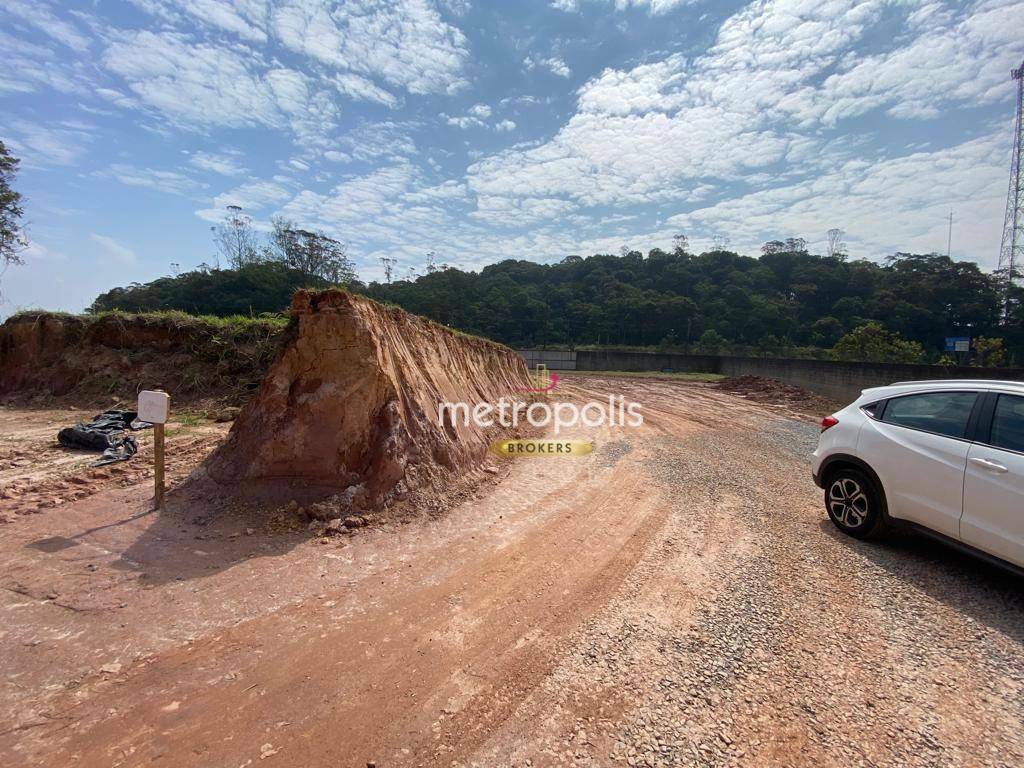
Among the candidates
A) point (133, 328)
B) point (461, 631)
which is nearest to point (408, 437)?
point (461, 631)

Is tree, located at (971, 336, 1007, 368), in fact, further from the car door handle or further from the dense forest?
the car door handle

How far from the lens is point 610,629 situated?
117 inches

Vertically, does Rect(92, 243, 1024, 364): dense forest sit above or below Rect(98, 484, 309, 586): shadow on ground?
above

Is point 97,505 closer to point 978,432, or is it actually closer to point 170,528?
point 170,528

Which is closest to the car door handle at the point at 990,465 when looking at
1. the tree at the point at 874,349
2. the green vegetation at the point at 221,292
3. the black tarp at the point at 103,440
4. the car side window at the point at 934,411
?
the car side window at the point at 934,411

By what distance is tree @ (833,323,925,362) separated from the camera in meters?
26.3

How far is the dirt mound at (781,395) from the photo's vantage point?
16997 mm

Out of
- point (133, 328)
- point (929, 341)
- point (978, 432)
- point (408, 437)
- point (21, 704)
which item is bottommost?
point (21, 704)

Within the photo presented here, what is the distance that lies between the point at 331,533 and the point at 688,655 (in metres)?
3.43

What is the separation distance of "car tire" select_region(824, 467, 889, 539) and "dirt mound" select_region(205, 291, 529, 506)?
178 inches

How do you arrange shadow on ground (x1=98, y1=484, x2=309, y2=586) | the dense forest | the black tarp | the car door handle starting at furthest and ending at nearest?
the dense forest, the black tarp, shadow on ground (x1=98, y1=484, x2=309, y2=586), the car door handle

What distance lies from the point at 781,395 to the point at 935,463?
1781 centimetres


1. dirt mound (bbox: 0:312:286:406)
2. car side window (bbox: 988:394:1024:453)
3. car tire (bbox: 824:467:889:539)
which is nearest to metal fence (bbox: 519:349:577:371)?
dirt mound (bbox: 0:312:286:406)

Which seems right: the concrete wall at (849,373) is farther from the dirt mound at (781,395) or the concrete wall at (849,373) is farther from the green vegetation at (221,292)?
the green vegetation at (221,292)
